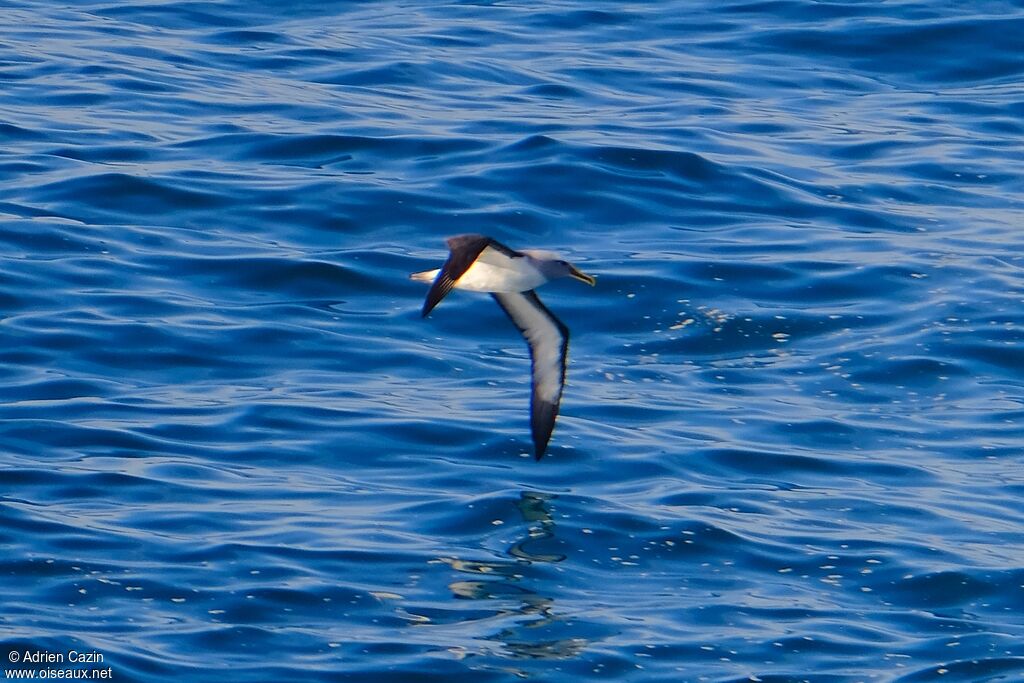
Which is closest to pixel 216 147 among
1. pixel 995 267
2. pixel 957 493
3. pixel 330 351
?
pixel 330 351

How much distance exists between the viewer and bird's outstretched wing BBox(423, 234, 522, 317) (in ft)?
34.3

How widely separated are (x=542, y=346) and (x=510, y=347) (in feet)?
4.98

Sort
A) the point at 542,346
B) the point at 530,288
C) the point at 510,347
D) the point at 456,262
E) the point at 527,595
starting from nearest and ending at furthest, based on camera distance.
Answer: the point at 527,595 → the point at 456,262 → the point at 530,288 → the point at 542,346 → the point at 510,347

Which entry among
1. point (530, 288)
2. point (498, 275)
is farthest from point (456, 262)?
point (530, 288)

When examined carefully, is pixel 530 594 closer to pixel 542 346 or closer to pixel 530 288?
pixel 530 288

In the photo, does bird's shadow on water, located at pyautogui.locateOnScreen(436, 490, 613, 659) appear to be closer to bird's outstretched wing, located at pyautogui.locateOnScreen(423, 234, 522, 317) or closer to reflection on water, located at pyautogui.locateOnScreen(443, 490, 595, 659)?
reflection on water, located at pyautogui.locateOnScreen(443, 490, 595, 659)

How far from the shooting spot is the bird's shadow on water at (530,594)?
31.2ft

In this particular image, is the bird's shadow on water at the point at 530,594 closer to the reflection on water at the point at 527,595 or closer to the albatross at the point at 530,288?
the reflection on water at the point at 527,595

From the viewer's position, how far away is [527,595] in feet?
33.3

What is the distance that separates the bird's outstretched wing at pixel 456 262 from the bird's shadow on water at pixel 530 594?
1.54 meters

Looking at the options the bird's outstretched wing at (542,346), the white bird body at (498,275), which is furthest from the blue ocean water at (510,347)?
the white bird body at (498,275)

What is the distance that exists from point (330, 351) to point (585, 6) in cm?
1103

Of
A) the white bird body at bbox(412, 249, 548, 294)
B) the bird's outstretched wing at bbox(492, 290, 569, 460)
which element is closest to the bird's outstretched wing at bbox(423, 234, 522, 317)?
the white bird body at bbox(412, 249, 548, 294)

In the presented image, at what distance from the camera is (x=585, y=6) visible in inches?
930
